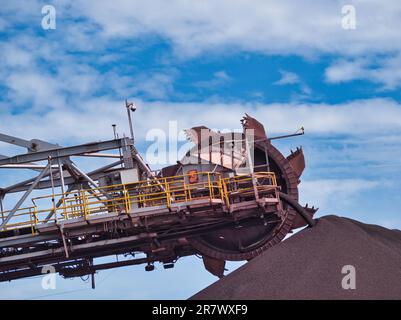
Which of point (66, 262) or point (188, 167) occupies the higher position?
point (188, 167)

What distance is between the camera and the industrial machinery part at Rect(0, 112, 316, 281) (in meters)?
26.5

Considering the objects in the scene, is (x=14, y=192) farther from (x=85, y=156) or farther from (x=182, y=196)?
(x=182, y=196)

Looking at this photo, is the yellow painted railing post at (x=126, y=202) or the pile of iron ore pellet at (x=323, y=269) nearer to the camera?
the pile of iron ore pellet at (x=323, y=269)

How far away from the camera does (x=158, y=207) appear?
85.7ft

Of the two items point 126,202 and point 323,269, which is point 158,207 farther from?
point 323,269

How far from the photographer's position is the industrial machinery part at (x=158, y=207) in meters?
26.5

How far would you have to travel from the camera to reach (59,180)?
2917cm

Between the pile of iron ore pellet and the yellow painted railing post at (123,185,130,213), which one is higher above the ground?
the yellow painted railing post at (123,185,130,213)

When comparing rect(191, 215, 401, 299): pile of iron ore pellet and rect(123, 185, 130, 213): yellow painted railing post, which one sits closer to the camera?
rect(191, 215, 401, 299): pile of iron ore pellet

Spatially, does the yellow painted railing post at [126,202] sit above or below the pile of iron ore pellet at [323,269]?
above
